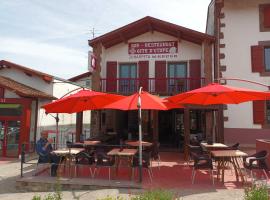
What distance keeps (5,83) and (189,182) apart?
12.3 metres

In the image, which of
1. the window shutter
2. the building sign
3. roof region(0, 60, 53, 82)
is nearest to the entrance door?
roof region(0, 60, 53, 82)

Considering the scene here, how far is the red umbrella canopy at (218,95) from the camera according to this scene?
8.62 metres

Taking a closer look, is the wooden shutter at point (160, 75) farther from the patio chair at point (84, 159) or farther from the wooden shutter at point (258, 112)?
the patio chair at point (84, 159)

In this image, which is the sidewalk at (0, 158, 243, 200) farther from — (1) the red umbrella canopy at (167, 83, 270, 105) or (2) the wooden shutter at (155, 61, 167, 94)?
(2) the wooden shutter at (155, 61, 167, 94)

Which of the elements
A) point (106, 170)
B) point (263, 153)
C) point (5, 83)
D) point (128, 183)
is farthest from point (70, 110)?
point (5, 83)

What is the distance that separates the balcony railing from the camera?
53.8 feet

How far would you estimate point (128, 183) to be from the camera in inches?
328

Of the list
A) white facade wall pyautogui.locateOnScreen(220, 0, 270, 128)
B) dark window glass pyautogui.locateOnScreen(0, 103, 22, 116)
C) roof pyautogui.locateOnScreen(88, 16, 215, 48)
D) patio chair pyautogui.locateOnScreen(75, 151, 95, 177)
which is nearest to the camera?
patio chair pyautogui.locateOnScreen(75, 151, 95, 177)

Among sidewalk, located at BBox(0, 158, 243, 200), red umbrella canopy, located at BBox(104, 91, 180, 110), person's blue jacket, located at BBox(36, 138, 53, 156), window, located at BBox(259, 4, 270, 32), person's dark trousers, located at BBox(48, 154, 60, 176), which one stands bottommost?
sidewalk, located at BBox(0, 158, 243, 200)

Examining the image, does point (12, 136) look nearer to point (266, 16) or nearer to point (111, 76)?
point (111, 76)

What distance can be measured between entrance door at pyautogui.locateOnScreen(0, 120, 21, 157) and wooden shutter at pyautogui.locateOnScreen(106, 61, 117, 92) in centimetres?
513

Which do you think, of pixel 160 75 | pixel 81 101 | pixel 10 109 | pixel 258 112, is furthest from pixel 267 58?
pixel 10 109

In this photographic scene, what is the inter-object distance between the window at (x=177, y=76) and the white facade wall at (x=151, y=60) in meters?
0.40

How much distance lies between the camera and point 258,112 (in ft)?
50.9
